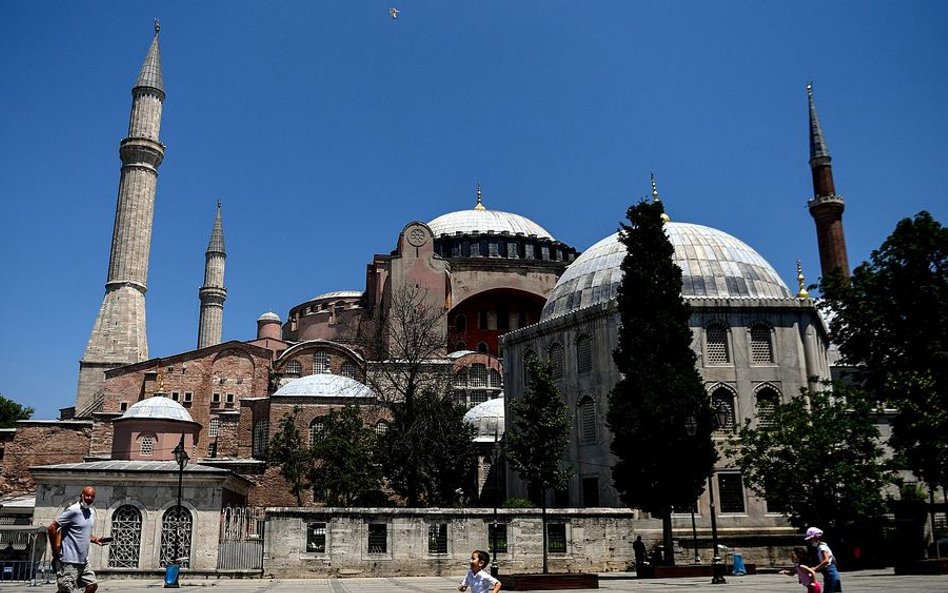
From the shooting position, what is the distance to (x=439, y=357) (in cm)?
3903

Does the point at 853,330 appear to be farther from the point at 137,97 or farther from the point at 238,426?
the point at 137,97

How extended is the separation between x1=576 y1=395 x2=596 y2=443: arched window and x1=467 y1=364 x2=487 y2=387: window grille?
16420mm

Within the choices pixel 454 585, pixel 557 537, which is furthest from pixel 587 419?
pixel 454 585

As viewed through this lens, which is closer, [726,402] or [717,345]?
[726,402]

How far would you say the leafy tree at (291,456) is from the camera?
31547 mm

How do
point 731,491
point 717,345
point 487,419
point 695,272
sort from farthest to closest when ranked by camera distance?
point 487,419, point 695,272, point 717,345, point 731,491

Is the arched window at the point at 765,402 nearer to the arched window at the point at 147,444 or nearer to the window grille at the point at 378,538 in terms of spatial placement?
the window grille at the point at 378,538

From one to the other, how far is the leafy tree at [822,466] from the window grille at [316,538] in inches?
411

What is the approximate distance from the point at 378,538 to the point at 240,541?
362 centimetres

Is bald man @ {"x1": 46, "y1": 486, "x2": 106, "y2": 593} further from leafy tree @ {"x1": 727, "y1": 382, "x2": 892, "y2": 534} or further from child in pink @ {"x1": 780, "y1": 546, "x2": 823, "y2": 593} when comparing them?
leafy tree @ {"x1": 727, "y1": 382, "x2": 892, "y2": 534}

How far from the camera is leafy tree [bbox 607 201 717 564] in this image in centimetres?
1959

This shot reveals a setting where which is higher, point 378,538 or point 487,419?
point 487,419

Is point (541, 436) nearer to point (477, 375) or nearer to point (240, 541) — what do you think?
point (240, 541)

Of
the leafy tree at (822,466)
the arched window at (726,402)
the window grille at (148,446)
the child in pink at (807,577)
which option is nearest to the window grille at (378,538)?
the leafy tree at (822,466)
